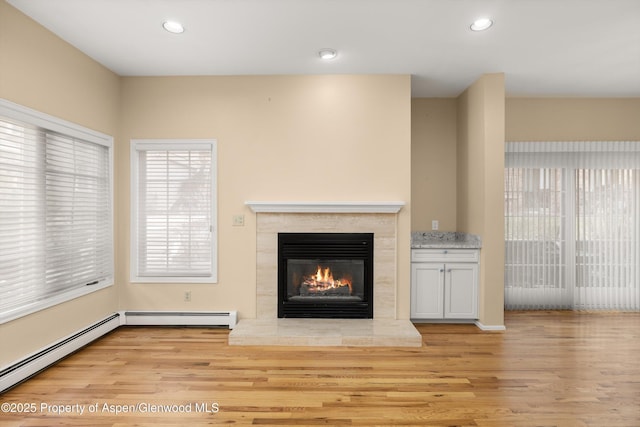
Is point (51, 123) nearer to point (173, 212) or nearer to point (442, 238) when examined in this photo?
point (173, 212)

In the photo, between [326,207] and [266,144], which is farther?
[266,144]

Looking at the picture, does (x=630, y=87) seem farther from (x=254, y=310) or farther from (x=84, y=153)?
(x=84, y=153)

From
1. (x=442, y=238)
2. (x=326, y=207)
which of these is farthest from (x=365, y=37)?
(x=442, y=238)

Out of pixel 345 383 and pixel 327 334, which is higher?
pixel 327 334

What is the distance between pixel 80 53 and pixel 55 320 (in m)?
2.40

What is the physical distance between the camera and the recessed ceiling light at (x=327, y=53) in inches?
135

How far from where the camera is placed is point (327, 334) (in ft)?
11.7

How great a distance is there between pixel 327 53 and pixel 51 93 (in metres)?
2.38

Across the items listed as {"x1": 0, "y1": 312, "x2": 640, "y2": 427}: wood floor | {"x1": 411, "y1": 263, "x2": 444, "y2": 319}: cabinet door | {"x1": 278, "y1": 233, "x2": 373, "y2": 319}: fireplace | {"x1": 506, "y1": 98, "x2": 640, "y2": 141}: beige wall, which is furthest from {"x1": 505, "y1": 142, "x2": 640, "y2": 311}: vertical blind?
{"x1": 278, "y1": 233, "x2": 373, "y2": 319}: fireplace

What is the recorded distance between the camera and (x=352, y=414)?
2348 mm

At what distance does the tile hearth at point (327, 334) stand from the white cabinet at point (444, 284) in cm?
48

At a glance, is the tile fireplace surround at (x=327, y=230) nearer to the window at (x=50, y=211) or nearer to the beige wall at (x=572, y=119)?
the window at (x=50, y=211)

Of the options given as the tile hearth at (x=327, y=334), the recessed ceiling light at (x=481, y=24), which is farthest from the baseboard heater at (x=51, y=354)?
the recessed ceiling light at (x=481, y=24)

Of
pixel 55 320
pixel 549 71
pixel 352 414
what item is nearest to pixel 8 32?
pixel 55 320
